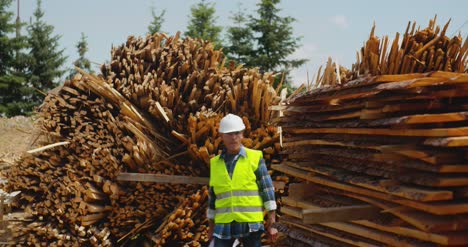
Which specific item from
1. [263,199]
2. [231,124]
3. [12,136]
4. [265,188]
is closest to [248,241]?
[263,199]

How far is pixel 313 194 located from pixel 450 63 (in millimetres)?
1705

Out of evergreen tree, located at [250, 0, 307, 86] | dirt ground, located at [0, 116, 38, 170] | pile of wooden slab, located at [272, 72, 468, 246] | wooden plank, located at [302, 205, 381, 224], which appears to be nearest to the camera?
pile of wooden slab, located at [272, 72, 468, 246]

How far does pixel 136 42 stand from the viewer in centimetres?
913

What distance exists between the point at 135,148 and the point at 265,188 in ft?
8.08

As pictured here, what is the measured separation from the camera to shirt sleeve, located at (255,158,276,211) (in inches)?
231

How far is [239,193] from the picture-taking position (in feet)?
19.0

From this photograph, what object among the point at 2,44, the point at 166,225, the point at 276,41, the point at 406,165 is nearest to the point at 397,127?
the point at 406,165

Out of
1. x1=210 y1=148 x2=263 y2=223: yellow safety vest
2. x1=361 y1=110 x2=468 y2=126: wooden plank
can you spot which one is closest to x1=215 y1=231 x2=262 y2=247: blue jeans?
x1=210 y1=148 x2=263 y2=223: yellow safety vest

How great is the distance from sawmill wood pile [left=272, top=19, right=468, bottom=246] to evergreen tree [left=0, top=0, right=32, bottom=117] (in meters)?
32.7

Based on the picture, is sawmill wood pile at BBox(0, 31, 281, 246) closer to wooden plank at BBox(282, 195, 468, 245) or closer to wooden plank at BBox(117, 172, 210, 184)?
wooden plank at BBox(117, 172, 210, 184)

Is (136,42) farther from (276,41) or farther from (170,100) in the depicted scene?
(276,41)

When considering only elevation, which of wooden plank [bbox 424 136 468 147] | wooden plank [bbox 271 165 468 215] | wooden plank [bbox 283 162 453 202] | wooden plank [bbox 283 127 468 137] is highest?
wooden plank [bbox 283 127 468 137]

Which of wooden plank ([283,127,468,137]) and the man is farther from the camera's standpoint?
the man

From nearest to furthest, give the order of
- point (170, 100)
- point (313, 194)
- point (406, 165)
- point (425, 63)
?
point (406, 165) < point (425, 63) < point (313, 194) < point (170, 100)
